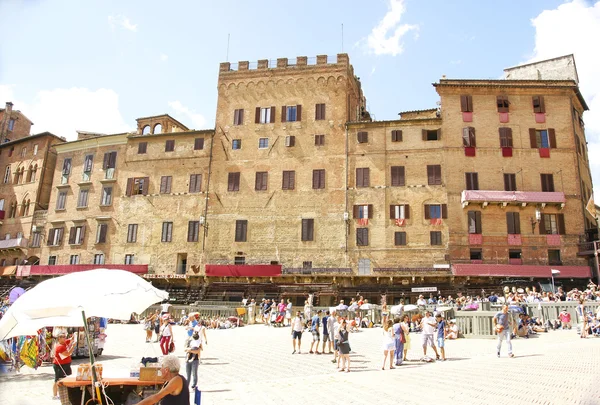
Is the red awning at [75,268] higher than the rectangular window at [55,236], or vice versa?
the rectangular window at [55,236]

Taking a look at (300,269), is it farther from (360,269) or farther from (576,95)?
(576,95)

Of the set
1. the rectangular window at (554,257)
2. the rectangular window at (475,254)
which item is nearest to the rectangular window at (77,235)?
the rectangular window at (475,254)

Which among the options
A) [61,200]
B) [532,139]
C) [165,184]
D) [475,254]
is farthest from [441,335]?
[61,200]

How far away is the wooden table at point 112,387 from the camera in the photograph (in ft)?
26.7

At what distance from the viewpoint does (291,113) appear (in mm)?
42500

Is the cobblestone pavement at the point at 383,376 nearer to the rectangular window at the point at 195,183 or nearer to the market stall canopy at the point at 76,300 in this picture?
the market stall canopy at the point at 76,300

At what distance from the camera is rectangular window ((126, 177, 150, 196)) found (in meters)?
44.6

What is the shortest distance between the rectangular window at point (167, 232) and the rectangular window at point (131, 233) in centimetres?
295

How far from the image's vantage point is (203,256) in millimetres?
41000

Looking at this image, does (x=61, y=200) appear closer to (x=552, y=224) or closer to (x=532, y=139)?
(x=532, y=139)

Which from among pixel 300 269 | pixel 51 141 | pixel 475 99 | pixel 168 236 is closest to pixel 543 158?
pixel 475 99

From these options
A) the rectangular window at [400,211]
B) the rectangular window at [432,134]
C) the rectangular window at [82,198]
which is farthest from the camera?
the rectangular window at [82,198]

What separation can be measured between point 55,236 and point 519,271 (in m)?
42.8

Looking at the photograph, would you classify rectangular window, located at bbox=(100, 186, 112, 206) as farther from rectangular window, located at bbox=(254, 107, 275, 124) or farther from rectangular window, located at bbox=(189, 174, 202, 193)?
rectangular window, located at bbox=(254, 107, 275, 124)
